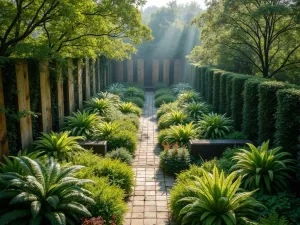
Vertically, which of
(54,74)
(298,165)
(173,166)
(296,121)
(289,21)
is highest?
(289,21)

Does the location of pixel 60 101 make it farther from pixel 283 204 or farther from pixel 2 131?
pixel 283 204

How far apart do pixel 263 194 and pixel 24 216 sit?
3724 mm

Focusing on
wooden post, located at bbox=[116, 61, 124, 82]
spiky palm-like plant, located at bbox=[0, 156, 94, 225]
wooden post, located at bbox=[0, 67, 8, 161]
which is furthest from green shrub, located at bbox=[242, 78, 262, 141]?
wooden post, located at bbox=[116, 61, 124, 82]

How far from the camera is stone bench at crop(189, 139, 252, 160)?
314 inches

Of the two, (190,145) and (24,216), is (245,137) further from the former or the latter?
(24,216)

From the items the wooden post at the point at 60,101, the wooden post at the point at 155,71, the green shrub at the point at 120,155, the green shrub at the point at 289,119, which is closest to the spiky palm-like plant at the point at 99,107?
the wooden post at the point at 60,101

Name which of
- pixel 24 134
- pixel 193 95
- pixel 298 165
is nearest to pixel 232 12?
pixel 193 95

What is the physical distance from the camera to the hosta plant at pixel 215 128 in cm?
893

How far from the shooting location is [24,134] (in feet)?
22.5

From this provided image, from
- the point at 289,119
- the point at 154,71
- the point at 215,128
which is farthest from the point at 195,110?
the point at 154,71

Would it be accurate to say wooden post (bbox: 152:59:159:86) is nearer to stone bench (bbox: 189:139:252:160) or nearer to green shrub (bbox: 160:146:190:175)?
stone bench (bbox: 189:139:252:160)

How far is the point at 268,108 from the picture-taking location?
6.96 m

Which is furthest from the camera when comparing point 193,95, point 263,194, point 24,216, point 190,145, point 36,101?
point 193,95

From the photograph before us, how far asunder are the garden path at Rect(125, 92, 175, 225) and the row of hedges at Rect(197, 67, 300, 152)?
246 centimetres
